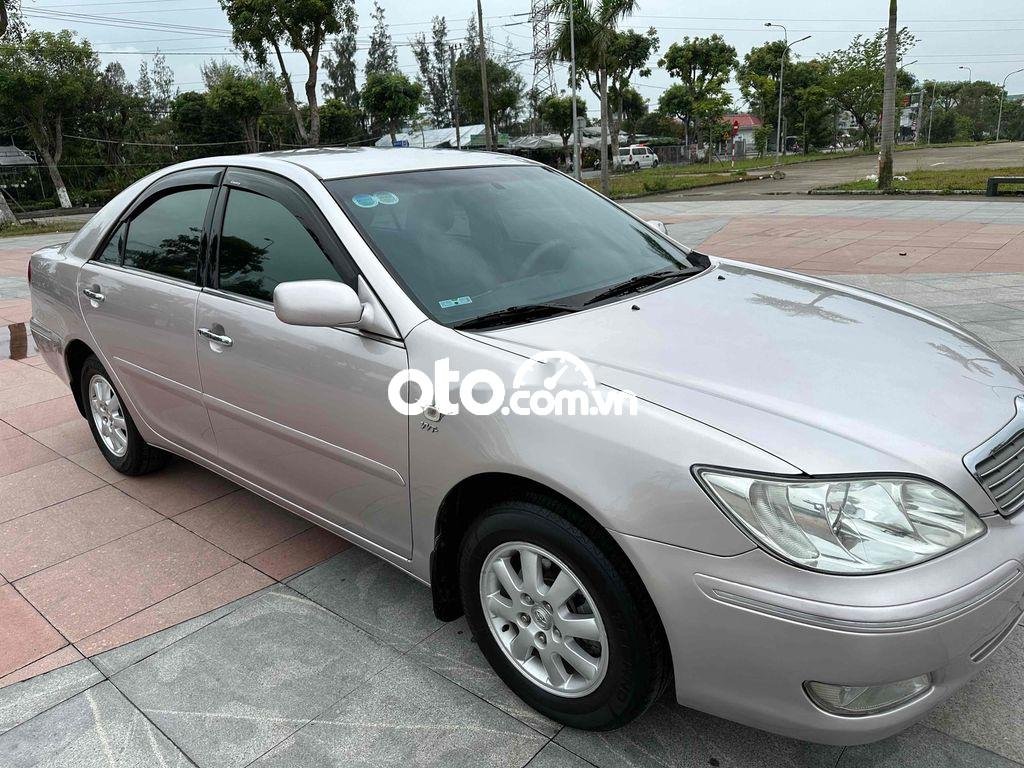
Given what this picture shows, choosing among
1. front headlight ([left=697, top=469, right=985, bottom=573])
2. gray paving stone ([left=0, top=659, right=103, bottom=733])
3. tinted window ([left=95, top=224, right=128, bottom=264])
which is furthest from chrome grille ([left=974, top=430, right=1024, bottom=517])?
tinted window ([left=95, top=224, right=128, bottom=264])

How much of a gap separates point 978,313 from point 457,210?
18.5 ft

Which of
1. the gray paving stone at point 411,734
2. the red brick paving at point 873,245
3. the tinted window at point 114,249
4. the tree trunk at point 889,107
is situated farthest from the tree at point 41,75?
the gray paving stone at point 411,734

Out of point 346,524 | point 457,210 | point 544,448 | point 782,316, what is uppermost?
point 457,210

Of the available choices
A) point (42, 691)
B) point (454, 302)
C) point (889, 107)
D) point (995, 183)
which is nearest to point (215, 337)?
point (454, 302)

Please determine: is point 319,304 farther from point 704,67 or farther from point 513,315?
point 704,67

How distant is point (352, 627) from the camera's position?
9.39ft

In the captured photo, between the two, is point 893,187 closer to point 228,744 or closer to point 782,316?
point 782,316

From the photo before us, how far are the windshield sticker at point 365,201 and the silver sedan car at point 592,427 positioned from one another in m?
0.01

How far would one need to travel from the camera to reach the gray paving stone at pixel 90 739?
7.49 ft

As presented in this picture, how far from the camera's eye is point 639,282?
2916 mm

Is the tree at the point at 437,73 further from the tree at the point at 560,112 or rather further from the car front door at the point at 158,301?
the car front door at the point at 158,301

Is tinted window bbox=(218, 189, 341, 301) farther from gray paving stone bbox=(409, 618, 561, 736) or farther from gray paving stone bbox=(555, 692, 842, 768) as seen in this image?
gray paving stone bbox=(555, 692, 842, 768)

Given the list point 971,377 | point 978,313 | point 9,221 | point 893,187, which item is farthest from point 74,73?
point 971,377

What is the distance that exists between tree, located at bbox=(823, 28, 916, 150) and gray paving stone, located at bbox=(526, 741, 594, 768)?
55.3 meters
